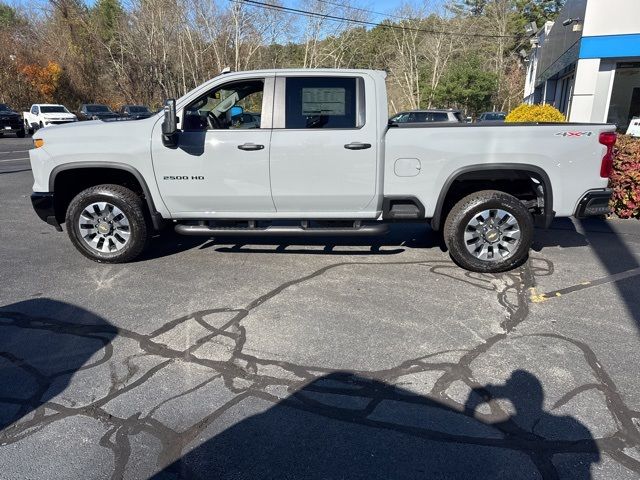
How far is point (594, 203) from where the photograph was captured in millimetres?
4656

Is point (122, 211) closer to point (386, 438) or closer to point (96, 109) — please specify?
point (386, 438)

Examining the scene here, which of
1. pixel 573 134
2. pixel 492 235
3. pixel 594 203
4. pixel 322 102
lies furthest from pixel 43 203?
pixel 594 203

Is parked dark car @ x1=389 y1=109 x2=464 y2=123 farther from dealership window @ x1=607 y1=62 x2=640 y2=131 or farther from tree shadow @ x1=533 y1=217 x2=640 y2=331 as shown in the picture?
tree shadow @ x1=533 y1=217 x2=640 y2=331

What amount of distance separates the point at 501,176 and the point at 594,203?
3.23 ft

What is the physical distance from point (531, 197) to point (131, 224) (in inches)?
179

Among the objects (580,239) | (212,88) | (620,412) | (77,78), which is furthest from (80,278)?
(77,78)

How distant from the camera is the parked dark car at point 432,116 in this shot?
1456 cm

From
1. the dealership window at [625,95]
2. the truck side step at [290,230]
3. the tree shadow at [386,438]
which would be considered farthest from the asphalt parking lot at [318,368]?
the dealership window at [625,95]

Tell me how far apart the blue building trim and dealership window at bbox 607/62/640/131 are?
107cm

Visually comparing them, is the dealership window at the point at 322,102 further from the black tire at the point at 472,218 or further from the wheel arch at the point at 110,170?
the wheel arch at the point at 110,170

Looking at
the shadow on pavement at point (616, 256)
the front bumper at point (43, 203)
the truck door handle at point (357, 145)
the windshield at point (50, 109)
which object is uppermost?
the windshield at point (50, 109)

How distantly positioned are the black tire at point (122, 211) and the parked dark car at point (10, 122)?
26249 mm

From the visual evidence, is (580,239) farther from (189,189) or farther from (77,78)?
(77,78)

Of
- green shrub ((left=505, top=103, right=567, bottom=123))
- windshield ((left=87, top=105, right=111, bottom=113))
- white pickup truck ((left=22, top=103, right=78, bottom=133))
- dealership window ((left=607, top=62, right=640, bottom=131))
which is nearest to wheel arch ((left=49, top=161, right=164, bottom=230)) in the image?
green shrub ((left=505, top=103, right=567, bottom=123))
